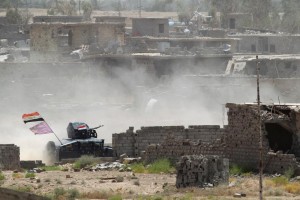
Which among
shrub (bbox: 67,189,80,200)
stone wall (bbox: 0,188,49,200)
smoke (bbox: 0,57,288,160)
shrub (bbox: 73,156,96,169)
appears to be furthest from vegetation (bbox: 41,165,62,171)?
smoke (bbox: 0,57,288,160)

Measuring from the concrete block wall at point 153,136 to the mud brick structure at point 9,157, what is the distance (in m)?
2.62

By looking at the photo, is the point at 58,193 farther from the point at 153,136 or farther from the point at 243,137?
the point at 153,136

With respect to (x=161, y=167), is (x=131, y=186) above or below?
below

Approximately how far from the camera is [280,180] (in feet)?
101

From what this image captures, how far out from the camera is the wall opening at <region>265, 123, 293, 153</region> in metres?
33.4

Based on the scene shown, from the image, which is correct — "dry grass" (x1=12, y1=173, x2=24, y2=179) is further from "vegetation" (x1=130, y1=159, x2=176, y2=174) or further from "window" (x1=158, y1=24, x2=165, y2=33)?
"window" (x1=158, y1=24, x2=165, y2=33)

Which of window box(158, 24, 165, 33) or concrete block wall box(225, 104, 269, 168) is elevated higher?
window box(158, 24, 165, 33)

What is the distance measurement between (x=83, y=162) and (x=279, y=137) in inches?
192

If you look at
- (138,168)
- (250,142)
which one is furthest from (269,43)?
(250,142)

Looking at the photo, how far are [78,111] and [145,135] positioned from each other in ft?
71.0

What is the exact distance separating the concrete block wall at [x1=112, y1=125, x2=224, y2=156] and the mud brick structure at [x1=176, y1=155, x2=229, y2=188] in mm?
5749

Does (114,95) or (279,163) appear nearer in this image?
(279,163)

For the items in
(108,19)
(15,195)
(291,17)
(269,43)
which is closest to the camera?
(15,195)

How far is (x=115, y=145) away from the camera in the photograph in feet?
122
